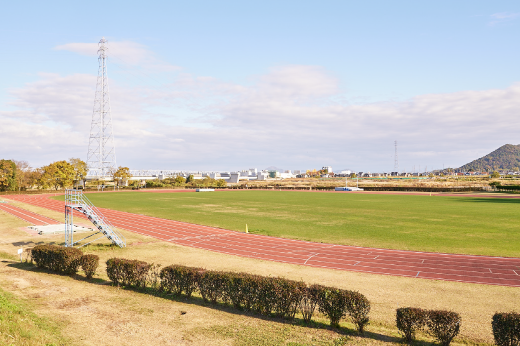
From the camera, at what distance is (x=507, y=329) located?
824cm

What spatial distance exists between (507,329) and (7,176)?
345 feet

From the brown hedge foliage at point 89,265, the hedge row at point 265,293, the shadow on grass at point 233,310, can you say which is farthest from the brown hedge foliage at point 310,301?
the brown hedge foliage at point 89,265

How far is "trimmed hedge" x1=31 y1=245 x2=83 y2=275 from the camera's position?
15211mm

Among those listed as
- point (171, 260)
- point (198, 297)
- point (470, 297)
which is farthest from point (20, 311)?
point (470, 297)

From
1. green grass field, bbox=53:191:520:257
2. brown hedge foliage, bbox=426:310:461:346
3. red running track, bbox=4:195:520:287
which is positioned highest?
brown hedge foliage, bbox=426:310:461:346

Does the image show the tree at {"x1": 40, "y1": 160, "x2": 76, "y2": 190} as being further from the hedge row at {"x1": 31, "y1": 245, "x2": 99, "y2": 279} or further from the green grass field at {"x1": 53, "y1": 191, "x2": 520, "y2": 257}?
the hedge row at {"x1": 31, "y1": 245, "x2": 99, "y2": 279}

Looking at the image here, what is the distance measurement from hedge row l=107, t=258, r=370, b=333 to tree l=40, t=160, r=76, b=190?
315 feet

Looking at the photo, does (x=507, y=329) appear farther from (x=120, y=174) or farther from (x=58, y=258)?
(x=120, y=174)

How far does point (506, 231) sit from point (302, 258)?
1876 cm

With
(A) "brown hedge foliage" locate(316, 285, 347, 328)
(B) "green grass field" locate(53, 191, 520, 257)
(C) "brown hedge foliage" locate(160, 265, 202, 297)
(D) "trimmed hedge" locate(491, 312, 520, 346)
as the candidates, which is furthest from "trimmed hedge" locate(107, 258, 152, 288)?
(B) "green grass field" locate(53, 191, 520, 257)

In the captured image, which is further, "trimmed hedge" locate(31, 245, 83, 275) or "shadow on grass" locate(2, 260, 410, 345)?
"trimmed hedge" locate(31, 245, 83, 275)

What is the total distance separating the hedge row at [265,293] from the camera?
32.4 ft

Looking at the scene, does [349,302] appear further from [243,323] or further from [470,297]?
[470,297]

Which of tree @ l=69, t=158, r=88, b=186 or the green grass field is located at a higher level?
tree @ l=69, t=158, r=88, b=186
